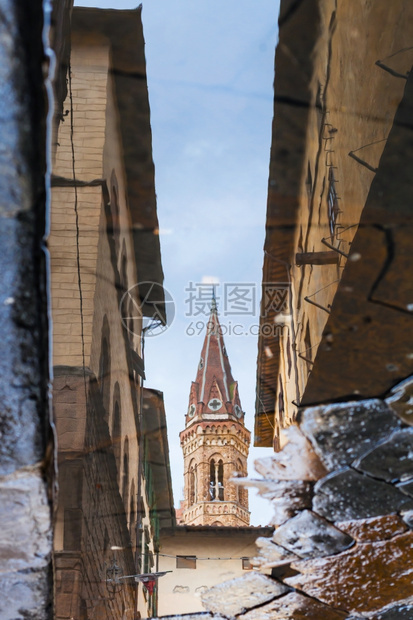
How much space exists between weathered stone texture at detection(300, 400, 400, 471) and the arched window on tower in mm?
45642

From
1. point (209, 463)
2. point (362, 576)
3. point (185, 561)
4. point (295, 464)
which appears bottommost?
point (362, 576)

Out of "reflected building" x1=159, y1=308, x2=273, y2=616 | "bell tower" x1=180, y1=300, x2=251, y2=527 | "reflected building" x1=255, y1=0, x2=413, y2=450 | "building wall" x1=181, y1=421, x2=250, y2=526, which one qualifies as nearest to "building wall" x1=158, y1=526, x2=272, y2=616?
"reflected building" x1=255, y1=0, x2=413, y2=450

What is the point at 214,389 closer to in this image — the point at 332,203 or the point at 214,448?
the point at 214,448

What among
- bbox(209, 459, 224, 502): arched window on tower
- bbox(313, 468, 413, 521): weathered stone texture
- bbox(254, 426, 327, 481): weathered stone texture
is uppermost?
bbox(209, 459, 224, 502): arched window on tower

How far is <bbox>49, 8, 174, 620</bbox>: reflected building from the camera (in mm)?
5262

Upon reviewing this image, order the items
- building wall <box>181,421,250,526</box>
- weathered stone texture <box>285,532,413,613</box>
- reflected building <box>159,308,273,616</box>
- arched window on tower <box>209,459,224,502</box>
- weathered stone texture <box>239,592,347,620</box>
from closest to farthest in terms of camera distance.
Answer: weathered stone texture <box>239,592,347,620</box>
weathered stone texture <box>285,532,413,613</box>
reflected building <box>159,308,273,616</box>
building wall <box>181,421,250,526</box>
arched window on tower <box>209,459,224,502</box>

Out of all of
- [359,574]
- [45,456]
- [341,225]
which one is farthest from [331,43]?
[45,456]

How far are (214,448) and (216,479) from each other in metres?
2.61

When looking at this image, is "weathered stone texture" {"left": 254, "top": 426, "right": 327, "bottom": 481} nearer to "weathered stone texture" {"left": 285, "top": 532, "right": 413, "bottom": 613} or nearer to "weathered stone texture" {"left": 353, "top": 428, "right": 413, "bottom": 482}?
"weathered stone texture" {"left": 353, "top": 428, "right": 413, "bottom": 482}

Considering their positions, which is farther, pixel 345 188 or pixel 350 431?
pixel 345 188

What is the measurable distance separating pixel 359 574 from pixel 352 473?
2.48 ft

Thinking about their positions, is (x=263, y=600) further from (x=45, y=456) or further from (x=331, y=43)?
(x=331, y=43)

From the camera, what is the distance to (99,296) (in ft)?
23.3

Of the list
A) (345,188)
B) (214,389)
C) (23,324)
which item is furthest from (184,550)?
(214,389)
